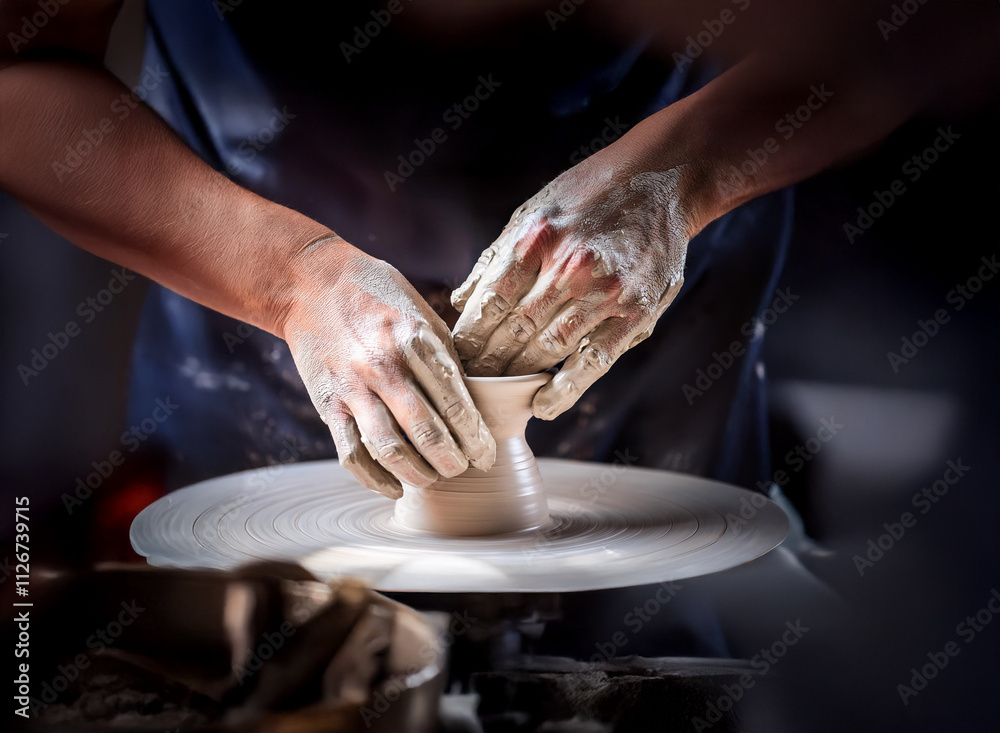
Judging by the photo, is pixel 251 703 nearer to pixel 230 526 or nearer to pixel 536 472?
pixel 230 526

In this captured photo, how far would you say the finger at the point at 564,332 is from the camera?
133 centimetres

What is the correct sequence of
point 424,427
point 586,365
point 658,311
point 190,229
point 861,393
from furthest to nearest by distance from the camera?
1. point 861,393
2. point 190,229
3. point 658,311
4. point 586,365
5. point 424,427

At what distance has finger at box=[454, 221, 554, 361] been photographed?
133 centimetres

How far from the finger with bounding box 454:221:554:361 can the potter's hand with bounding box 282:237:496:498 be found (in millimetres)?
53

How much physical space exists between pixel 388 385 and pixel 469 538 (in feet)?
0.99

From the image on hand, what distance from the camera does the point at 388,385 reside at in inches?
48.3

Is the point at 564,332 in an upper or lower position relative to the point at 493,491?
upper

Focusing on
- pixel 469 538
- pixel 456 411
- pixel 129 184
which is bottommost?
pixel 469 538

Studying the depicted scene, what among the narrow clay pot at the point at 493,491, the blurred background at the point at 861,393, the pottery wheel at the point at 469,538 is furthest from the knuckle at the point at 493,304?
the blurred background at the point at 861,393

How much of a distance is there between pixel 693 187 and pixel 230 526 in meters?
1.07

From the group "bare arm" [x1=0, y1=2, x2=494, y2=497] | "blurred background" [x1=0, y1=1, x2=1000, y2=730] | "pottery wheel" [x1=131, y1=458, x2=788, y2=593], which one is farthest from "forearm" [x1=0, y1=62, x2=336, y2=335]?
"pottery wheel" [x1=131, y1=458, x2=788, y2=593]

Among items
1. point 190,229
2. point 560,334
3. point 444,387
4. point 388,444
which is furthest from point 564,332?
point 190,229

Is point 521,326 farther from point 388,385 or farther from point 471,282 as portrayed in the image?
point 388,385

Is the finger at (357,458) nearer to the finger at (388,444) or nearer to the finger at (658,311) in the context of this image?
the finger at (388,444)
